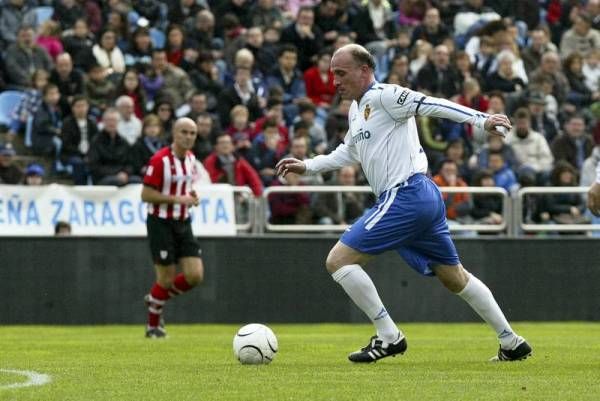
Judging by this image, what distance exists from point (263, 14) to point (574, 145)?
6.05 metres

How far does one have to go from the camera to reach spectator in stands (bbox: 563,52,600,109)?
24.4m

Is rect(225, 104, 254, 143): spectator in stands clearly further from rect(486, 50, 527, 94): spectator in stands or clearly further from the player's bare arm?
→ the player's bare arm

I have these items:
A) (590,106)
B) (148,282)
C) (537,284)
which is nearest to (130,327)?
(148,282)

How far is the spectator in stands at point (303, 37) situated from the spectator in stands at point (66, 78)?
13.5 feet

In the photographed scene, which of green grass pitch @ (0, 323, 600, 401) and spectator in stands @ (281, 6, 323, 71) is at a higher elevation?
spectator in stands @ (281, 6, 323, 71)

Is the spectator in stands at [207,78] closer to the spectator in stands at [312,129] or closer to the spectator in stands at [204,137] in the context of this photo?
the spectator in stands at [204,137]

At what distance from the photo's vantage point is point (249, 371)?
10.4 metres

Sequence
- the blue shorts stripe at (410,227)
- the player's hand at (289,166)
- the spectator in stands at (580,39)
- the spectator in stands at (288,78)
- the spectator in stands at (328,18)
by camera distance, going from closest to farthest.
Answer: the blue shorts stripe at (410,227) < the player's hand at (289,166) < the spectator in stands at (288,78) < the spectator in stands at (328,18) < the spectator in stands at (580,39)

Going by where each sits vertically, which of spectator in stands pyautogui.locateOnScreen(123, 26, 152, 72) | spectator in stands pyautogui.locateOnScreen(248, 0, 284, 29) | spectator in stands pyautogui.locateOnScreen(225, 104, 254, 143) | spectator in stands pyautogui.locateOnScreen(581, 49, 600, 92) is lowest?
spectator in stands pyautogui.locateOnScreen(225, 104, 254, 143)

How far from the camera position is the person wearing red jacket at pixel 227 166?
19.8m

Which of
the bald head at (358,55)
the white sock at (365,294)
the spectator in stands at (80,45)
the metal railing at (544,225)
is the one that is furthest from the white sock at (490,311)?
the spectator in stands at (80,45)

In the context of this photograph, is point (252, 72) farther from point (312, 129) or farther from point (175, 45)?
point (312, 129)

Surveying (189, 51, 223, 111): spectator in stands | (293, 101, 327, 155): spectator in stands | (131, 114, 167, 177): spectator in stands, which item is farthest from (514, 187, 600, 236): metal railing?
(189, 51, 223, 111): spectator in stands

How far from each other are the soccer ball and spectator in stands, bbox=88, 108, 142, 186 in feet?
29.6
